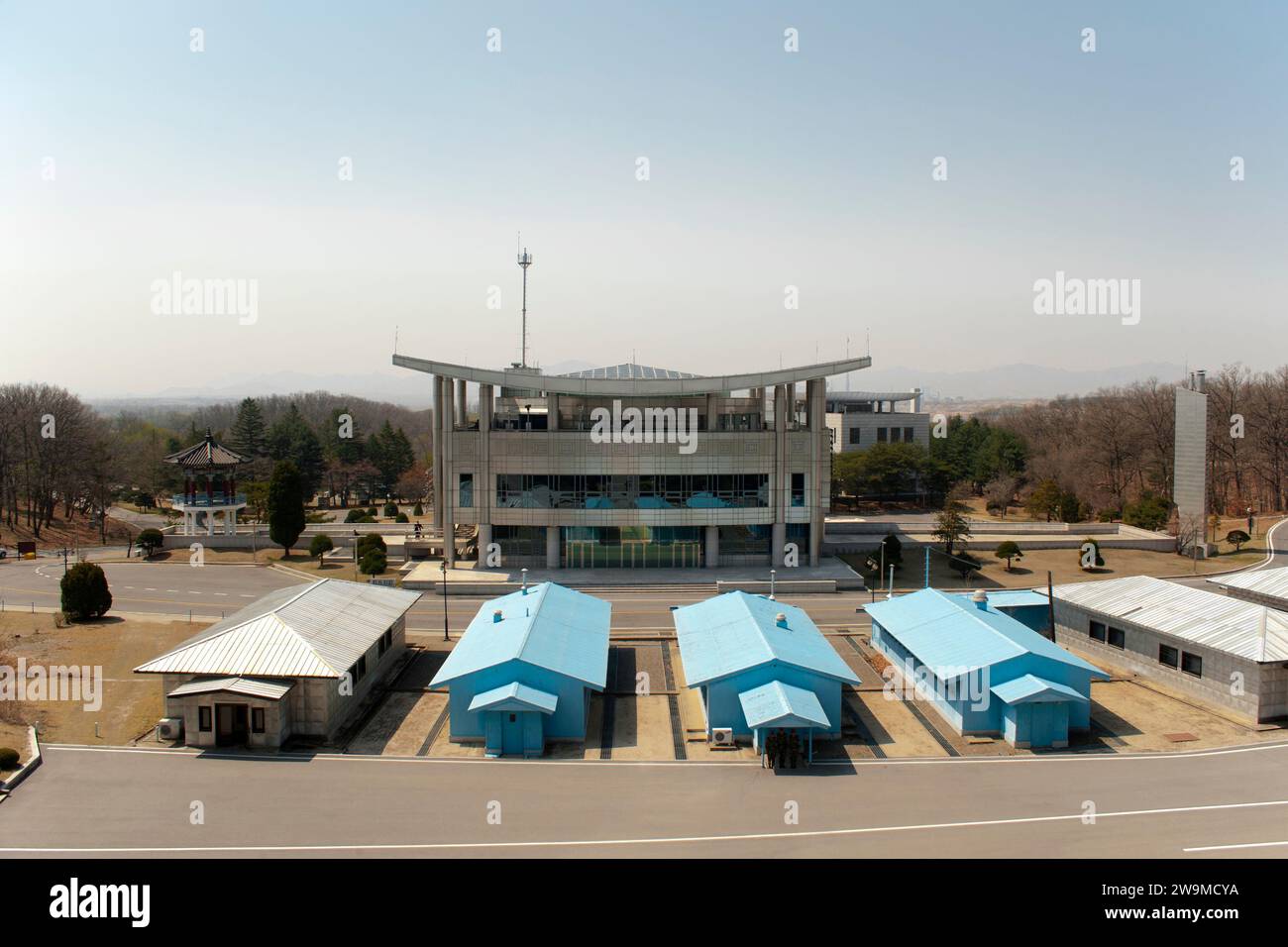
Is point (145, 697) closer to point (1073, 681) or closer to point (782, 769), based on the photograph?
point (782, 769)

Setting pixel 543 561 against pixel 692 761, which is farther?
A: pixel 543 561

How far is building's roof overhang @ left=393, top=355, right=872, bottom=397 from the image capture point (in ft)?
130

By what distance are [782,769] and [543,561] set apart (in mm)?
23401

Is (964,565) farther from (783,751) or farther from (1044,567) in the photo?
(783,751)

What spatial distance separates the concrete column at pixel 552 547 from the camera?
134 ft

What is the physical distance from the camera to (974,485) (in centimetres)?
7288

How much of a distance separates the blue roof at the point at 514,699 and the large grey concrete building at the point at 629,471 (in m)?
19.6

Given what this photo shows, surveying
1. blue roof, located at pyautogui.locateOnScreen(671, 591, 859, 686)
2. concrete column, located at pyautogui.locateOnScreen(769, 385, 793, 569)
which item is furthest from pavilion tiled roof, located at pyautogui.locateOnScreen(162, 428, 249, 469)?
blue roof, located at pyautogui.locateOnScreen(671, 591, 859, 686)

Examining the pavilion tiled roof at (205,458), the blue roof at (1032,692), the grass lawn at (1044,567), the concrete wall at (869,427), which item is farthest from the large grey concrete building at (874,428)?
the blue roof at (1032,692)

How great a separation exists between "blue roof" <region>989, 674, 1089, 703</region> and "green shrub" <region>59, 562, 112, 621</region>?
31179 millimetres

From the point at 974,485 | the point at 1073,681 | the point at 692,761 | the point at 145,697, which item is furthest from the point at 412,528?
the point at 974,485

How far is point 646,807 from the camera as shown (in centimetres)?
1759

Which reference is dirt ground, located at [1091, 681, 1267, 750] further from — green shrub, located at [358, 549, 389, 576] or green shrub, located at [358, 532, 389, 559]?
green shrub, located at [358, 532, 389, 559]

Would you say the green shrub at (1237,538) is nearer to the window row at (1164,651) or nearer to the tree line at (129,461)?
the window row at (1164,651)
